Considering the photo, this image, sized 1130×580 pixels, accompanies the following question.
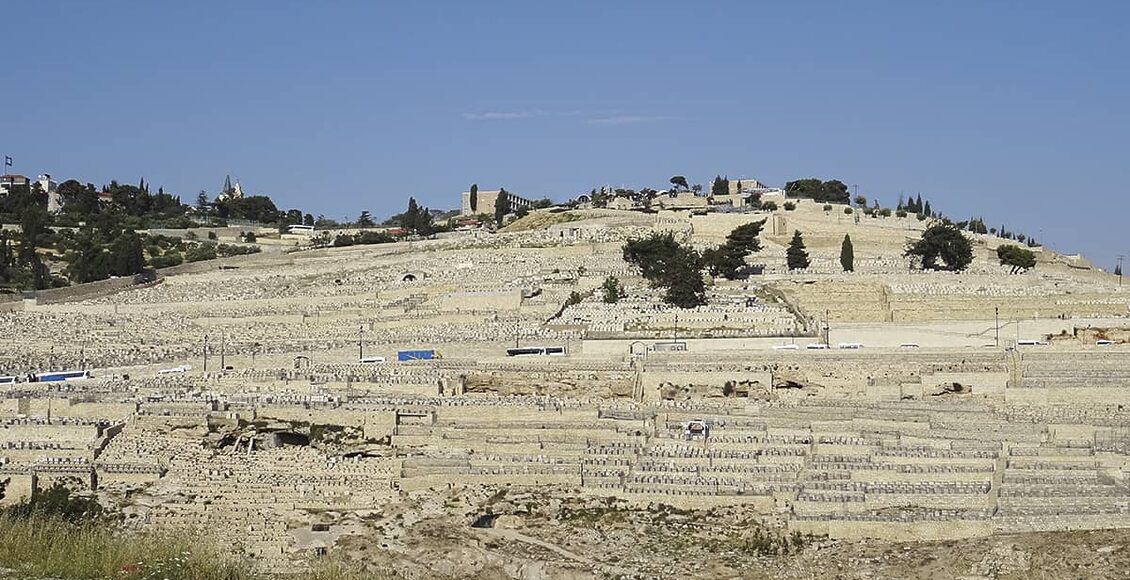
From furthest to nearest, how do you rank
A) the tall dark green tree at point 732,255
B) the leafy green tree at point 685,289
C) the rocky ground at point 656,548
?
the tall dark green tree at point 732,255 → the leafy green tree at point 685,289 → the rocky ground at point 656,548

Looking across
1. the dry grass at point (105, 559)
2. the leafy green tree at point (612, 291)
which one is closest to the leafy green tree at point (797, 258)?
the leafy green tree at point (612, 291)

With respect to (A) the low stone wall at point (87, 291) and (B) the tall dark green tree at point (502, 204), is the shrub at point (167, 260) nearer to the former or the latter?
(A) the low stone wall at point (87, 291)

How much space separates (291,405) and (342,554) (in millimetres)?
6008

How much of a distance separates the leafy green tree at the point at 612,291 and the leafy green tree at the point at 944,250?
30.4 ft

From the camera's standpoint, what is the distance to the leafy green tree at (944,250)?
41250 mm

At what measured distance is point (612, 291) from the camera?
36.1 metres

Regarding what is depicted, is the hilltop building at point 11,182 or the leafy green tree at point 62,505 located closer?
the leafy green tree at point 62,505

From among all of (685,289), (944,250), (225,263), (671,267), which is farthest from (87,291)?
(944,250)

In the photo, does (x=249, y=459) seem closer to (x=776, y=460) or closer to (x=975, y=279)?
(x=776, y=460)

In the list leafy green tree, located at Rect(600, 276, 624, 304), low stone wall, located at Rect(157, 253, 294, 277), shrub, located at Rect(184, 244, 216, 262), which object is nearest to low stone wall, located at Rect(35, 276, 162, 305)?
low stone wall, located at Rect(157, 253, 294, 277)

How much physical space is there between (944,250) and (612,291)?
10.7 meters

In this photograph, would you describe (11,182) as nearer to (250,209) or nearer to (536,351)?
(250,209)

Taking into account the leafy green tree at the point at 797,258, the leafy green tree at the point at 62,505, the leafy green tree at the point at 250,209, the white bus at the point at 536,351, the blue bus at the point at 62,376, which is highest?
the leafy green tree at the point at 250,209

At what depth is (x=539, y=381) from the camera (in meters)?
26.1
